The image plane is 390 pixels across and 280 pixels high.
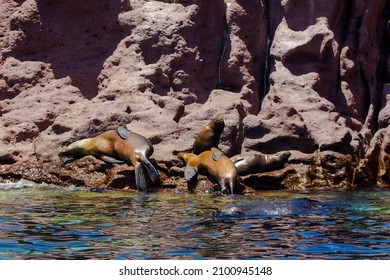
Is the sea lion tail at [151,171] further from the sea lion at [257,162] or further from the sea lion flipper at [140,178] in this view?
the sea lion at [257,162]

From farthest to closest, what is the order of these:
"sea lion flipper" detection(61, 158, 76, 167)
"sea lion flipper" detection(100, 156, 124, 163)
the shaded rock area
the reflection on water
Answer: the shaded rock area → "sea lion flipper" detection(61, 158, 76, 167) → "sea lion flipper" detection(100, 156, 124, 163) → the reflection on water

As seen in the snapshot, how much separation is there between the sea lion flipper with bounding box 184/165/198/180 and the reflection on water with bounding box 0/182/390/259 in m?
0.60

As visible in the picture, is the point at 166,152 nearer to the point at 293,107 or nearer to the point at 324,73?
the point at 293,107

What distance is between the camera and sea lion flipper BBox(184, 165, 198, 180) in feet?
35.8

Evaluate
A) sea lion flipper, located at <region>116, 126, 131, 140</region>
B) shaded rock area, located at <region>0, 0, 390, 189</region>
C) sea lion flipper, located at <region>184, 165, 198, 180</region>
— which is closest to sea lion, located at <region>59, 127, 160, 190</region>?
sea lion flipper, located at <region>116, 126, 131, 140</region>

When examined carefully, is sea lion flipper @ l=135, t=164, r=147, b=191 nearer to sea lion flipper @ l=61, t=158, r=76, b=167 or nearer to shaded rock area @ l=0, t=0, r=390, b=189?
shaded rock area @ l=0, t=0, r=390, b=189

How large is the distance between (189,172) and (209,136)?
868 millimetres

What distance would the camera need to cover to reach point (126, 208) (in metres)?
8.77

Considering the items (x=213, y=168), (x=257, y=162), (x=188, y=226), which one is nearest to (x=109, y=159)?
(x=213, y=168)

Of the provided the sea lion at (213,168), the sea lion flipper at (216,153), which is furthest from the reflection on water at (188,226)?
the sea lion flipper at (216,153)

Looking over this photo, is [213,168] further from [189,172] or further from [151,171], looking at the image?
[151,171]

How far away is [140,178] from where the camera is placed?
10875mm
